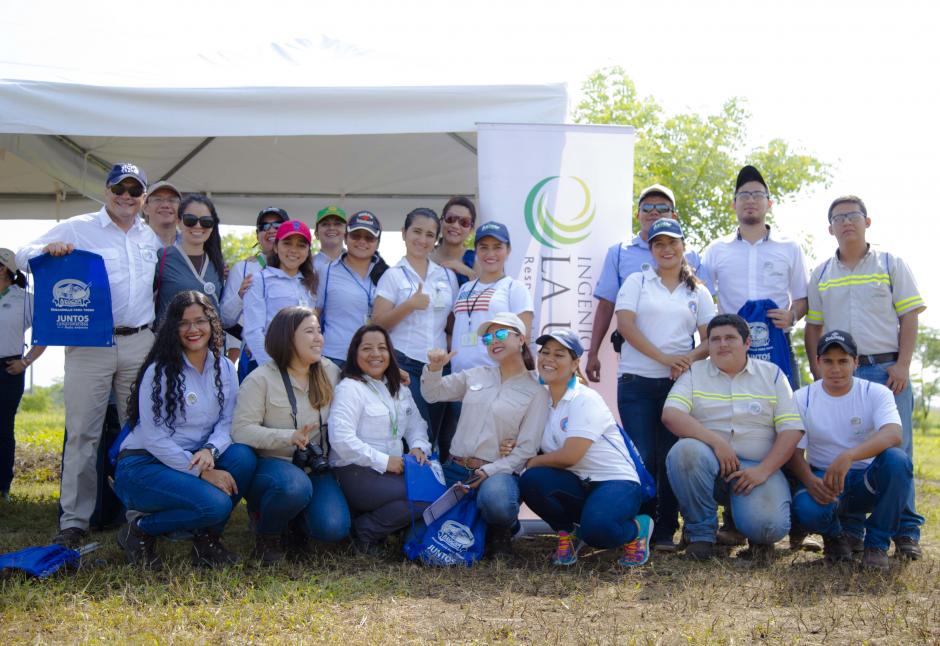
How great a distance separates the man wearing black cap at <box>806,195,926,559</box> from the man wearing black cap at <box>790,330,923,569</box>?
13.7 inches

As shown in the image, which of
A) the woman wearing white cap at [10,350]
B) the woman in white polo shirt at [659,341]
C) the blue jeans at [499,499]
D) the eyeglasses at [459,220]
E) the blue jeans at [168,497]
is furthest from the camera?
the woman wearing white cap at [10,350]

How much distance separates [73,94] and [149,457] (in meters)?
2.18

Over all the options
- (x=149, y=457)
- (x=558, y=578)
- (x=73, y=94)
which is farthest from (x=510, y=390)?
(x=73, y=94)

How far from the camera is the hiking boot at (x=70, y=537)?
463 cm

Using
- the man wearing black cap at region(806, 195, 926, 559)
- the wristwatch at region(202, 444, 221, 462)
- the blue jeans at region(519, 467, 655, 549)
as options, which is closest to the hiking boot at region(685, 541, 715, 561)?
the blue jeans at region(519, 467, 655, 549)

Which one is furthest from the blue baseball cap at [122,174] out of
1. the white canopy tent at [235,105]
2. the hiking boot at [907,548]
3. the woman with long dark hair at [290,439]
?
the hiking boot at [907,548]

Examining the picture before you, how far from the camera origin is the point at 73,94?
4906mm

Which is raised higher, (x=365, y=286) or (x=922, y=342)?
(x=365, y=286)

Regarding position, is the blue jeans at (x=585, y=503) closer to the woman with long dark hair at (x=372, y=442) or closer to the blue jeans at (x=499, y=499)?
the blue jeans at (x=499, y=499)

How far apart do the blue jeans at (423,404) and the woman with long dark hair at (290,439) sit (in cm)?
50

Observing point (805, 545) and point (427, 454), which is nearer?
point (427, 454)

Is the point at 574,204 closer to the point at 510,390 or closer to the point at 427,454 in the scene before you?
the point at 510,390

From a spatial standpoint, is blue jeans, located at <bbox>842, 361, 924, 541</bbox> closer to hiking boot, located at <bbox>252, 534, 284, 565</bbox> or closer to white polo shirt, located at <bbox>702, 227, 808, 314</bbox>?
white polo shirt, located at <bbox>702, 227, 808, 314</bbox>

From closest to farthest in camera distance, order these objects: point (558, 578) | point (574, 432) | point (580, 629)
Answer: point (580, 629) → point (558, 578) → point (574, 432)
